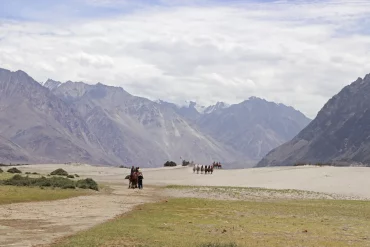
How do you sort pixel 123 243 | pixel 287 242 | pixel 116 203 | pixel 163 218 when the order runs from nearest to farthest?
1. pixel 123 243
2. pixel 287 242
3. pixel 163 218
4. pixel 116 203

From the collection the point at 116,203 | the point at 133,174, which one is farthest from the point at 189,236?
the point at 133,174

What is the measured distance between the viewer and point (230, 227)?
1265 inches

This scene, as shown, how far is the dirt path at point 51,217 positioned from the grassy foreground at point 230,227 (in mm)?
1236

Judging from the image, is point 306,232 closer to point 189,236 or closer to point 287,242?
point 287,242

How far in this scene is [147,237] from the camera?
27.1 meters

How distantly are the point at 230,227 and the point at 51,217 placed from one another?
10386 mm

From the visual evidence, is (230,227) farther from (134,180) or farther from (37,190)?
(134,180)

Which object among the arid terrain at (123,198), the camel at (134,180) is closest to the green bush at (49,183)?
the arid terrain at (123,198)

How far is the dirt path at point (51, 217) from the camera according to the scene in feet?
87.0

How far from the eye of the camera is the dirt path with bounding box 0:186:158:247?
26.5m

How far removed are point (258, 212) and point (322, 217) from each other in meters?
4.53

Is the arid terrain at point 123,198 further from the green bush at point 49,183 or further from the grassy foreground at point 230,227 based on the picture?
the green bush at point 49,183

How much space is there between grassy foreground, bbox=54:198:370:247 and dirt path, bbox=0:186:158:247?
1236mm

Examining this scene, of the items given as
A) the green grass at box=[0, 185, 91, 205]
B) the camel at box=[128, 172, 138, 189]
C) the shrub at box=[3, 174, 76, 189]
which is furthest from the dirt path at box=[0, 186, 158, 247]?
the camel at box=[128, 172, 138, 189]
